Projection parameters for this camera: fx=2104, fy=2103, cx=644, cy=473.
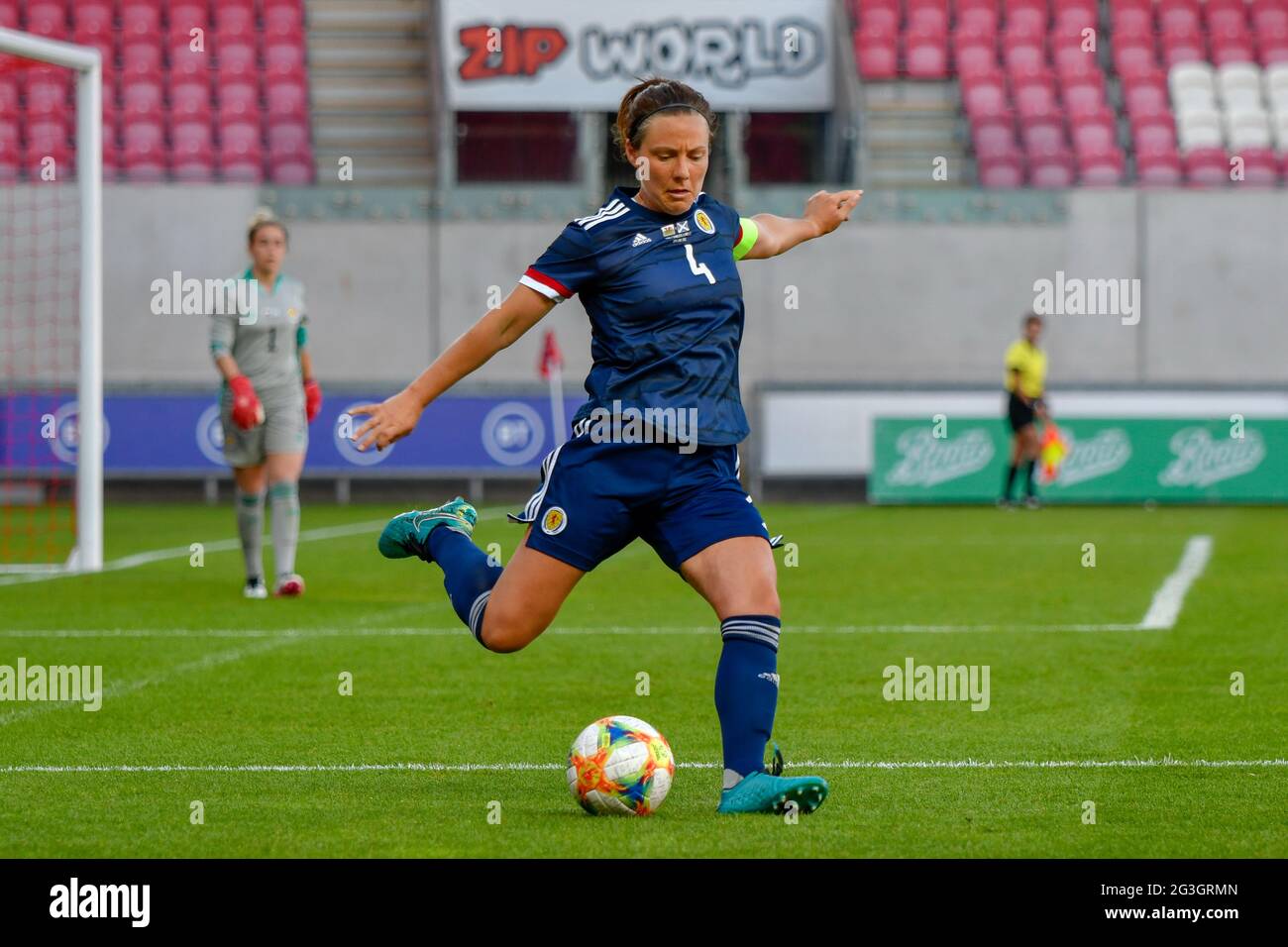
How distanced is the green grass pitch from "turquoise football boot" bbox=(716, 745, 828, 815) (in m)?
0.06

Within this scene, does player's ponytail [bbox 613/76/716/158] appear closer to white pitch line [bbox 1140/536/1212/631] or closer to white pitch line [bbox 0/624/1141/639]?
white pitch line [bbox 0/624/1141/639]

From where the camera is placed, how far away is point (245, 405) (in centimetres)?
1198

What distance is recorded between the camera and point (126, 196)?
25875 mm

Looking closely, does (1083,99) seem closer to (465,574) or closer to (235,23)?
(235,23)

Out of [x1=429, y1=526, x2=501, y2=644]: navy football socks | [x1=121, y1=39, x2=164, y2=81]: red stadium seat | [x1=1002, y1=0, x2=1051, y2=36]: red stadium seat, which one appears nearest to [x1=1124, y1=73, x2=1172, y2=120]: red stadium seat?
[x1=1002, y1=0, x2=1051, y2=36]: red stadium seat

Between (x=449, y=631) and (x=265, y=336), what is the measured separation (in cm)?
252

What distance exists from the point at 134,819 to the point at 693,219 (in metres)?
2.30

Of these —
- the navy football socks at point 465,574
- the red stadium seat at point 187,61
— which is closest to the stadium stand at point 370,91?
the red stadium seat at point 187,61

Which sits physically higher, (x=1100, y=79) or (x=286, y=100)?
(x=1100, y=79)

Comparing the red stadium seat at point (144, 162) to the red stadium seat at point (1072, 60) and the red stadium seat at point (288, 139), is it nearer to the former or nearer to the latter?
the red stadium seat at point (288, 139)

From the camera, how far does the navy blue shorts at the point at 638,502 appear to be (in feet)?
19.3

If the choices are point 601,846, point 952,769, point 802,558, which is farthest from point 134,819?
point 802,558

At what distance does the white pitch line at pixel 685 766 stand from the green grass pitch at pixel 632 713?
2 centimetres

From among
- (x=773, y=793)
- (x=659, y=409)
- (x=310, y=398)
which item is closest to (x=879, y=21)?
(x=310, y=398)
